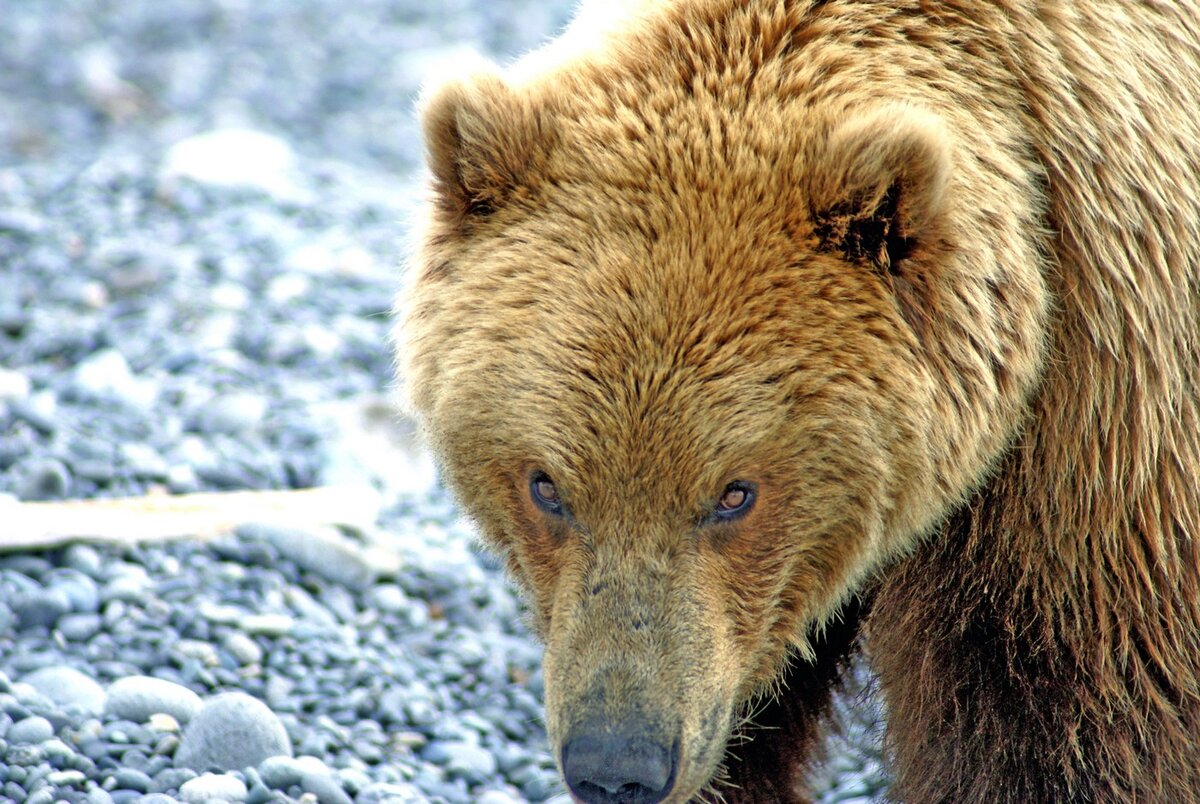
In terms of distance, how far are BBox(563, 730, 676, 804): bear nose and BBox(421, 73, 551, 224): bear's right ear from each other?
5.00 ft

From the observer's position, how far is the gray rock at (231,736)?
4777mm

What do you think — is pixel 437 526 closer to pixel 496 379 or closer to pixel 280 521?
pixel 280 521

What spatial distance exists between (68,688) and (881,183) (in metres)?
3.22

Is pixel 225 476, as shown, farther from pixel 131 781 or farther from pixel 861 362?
pixel 861 362

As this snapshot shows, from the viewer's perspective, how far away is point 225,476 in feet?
22.4

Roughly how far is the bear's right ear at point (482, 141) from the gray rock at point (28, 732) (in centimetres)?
214

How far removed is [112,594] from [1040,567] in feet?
11.6

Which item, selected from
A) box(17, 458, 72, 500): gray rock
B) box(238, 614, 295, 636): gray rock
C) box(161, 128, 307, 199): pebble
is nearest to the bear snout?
box(238, 614, 295, 636): gray rock

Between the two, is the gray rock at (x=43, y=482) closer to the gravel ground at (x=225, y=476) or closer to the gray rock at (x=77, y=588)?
the gravel ground at (x=225, y=476)

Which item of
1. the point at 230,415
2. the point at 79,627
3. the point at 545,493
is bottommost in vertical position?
the point at 230,415

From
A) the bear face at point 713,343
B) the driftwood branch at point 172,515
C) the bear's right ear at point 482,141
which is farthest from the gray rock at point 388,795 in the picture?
the bear's right ear at point 482,141

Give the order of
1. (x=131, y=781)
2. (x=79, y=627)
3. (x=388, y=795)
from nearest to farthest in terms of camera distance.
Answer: (x=131, y=781), (x=388, y=795), (x=79, y=627)

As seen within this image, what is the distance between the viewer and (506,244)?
4098 mm

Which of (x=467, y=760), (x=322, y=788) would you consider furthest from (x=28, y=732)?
(x=467, y=760)
